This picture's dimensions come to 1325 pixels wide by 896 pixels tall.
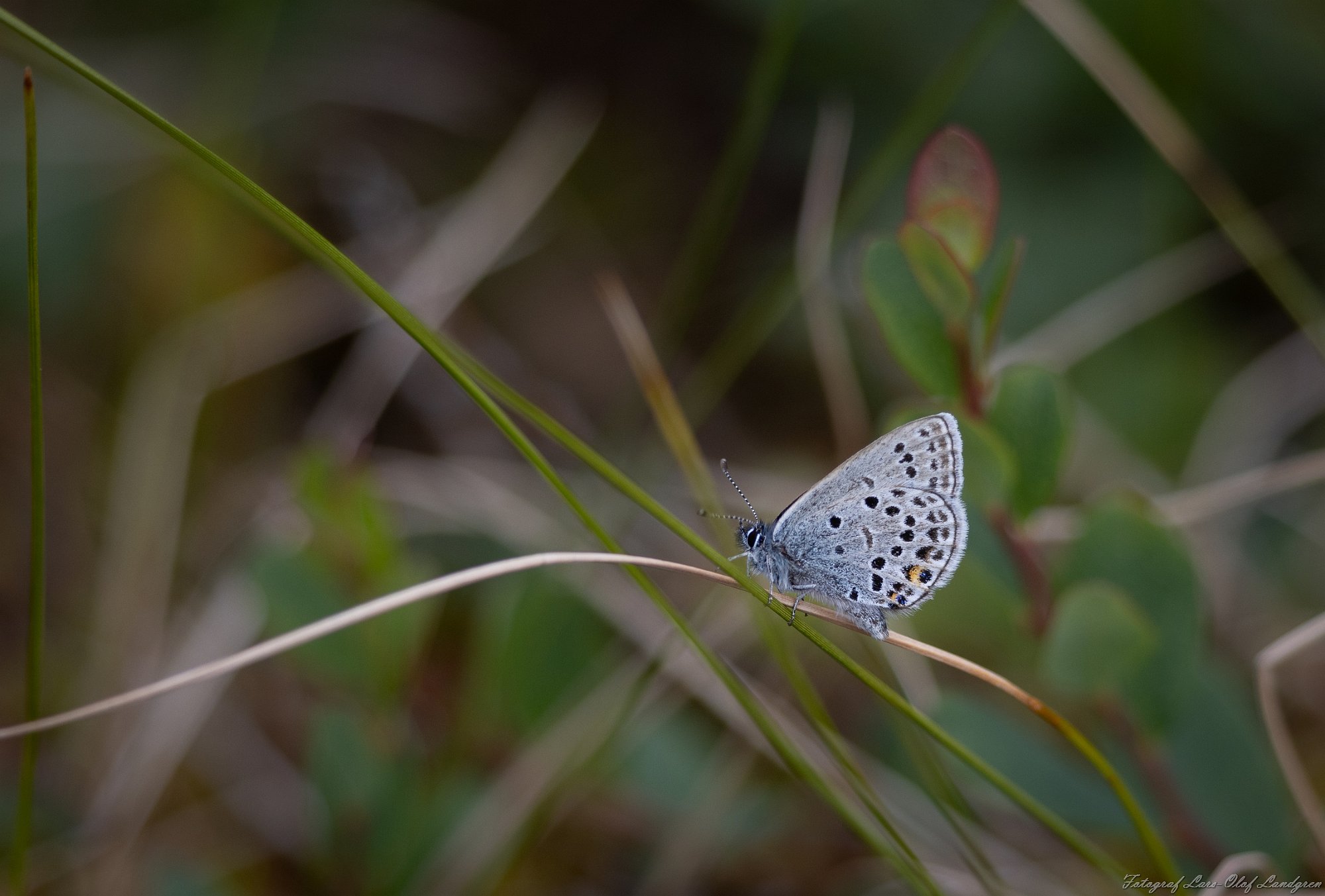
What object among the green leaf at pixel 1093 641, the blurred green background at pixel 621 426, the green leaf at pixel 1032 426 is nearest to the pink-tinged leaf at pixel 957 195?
the blurred green background at pixel 621 426

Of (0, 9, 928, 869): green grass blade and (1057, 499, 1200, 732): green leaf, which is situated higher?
(0, 9, 928, 869): green grass blade

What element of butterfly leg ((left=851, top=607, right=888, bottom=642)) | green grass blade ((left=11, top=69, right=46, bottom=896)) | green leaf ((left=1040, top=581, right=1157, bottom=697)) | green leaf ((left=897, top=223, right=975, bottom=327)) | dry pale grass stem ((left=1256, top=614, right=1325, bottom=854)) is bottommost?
dry pale grass stem ((left=1256, top=614, right=1325, bottom=854))

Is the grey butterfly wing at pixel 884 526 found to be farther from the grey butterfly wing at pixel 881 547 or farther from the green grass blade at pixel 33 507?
the green grass blade at pixel 33 507

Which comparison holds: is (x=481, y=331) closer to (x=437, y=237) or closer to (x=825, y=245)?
(x=437, y=237)

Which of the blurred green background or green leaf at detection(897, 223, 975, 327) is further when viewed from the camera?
the blurred green background

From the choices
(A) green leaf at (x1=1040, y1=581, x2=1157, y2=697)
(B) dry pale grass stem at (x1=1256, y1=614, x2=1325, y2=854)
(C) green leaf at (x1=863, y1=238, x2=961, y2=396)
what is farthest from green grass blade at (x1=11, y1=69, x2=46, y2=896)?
(B) dry pale grass stem at (x1=1256, y1=614, x2=1325, y2=854)

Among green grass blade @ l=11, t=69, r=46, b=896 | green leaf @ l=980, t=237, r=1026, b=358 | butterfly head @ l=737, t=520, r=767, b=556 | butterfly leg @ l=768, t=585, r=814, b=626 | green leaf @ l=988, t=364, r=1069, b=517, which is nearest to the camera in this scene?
green grass blade @ l=11, t=69, r=46, b=896

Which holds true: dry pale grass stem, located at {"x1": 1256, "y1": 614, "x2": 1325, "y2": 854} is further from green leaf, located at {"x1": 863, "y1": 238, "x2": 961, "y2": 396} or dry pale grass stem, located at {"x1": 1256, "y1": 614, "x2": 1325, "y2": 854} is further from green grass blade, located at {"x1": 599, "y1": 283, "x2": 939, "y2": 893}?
green leaf, located at {"x1": 863, "y1": 238, "x2": 961, "y2": 396}
